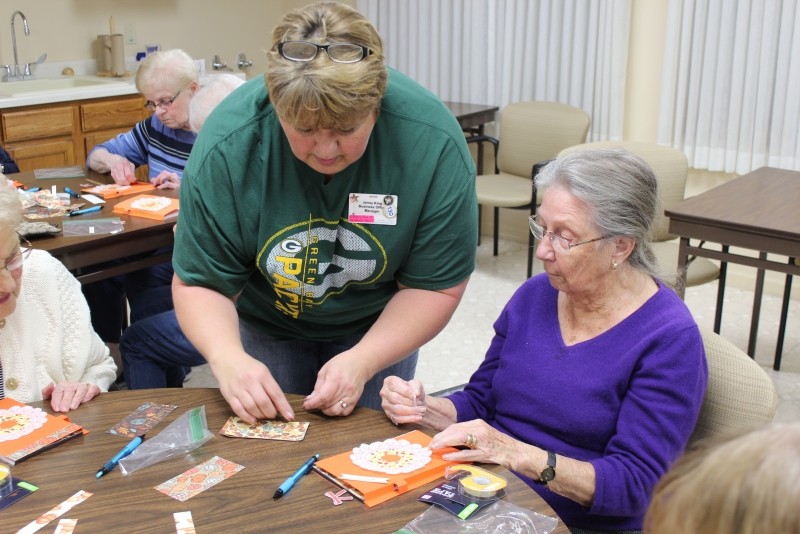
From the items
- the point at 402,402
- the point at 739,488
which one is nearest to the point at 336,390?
the point at 402,402

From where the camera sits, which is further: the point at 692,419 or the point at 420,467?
the point at 692,419

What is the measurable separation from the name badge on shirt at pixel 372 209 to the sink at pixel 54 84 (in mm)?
3916

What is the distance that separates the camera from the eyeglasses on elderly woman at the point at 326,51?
1438 mm

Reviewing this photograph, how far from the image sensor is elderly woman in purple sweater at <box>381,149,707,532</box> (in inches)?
→ 62.7

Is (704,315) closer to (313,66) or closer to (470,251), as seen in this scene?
(470,251)

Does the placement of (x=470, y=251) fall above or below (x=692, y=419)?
above

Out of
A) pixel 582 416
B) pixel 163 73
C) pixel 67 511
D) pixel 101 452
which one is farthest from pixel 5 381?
pixel 163 73

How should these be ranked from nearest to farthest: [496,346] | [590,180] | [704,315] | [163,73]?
[590,180] → [496,346] → [163,73] → [704,315]

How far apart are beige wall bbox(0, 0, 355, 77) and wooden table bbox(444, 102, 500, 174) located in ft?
4.86

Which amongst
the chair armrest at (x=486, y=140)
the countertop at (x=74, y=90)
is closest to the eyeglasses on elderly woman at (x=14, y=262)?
the countertop at (x=74, y=90)

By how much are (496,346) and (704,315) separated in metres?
2.86

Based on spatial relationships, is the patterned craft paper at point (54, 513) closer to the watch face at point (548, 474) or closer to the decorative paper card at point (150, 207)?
the watch face at point (548, 474)

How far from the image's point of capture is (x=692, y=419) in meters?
1.61

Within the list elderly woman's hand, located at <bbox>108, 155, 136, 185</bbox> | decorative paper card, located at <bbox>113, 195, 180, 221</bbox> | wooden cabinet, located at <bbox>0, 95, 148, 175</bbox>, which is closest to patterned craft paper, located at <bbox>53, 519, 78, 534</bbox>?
decorative paper card, located at <bbox>113, 195, 180, 221</bbox>
